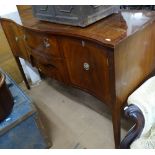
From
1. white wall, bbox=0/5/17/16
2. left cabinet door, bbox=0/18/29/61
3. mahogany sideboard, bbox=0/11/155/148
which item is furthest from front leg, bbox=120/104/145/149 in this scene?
white wall, bbox=0/5/17/16

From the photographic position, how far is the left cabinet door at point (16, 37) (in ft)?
4.74

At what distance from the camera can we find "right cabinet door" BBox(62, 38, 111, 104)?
3.05 ft

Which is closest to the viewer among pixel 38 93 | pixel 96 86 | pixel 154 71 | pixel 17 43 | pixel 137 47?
pixel 137 47

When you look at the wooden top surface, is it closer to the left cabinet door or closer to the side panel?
the side panel

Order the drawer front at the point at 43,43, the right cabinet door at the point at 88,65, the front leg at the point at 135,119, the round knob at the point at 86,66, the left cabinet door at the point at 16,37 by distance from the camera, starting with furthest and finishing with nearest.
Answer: the left cabinet door at the point at 16,37 → the drawer front at the point at 43,43 → the round knob at the point at 86,66 → the right cabinet door at the point at 88,65 → the front leg at the point at 135,119

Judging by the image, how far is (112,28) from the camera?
948 mm

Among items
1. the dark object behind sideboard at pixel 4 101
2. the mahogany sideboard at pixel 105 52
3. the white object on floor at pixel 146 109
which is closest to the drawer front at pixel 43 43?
the mahogany sideboard at pixel 105 52

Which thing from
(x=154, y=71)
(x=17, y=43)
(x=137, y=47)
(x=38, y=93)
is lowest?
(x=38, y=93)

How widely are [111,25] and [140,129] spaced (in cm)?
52

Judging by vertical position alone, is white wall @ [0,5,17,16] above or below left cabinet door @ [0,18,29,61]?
above

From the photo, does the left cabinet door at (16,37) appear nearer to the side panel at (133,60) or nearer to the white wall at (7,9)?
the white wall at (7,9)
